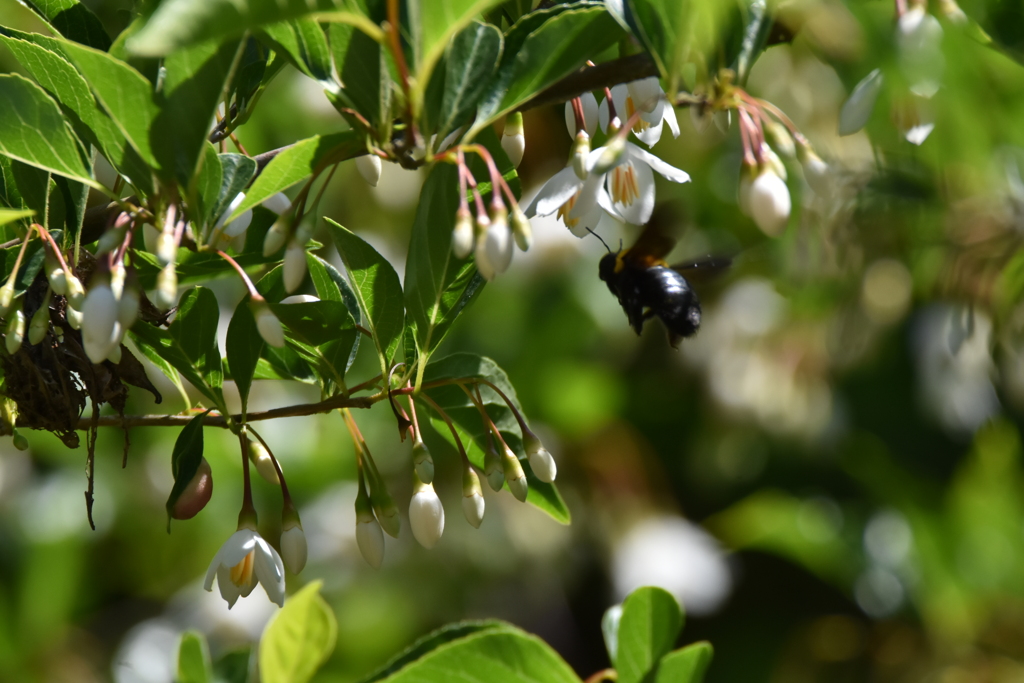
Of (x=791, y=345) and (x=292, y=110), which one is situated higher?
(x=292, y=110)

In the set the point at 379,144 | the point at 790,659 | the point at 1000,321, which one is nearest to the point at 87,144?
the point at 379,144

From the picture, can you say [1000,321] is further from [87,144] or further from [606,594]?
[606,594]

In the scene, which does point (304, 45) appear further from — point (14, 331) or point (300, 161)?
point (14, 331)

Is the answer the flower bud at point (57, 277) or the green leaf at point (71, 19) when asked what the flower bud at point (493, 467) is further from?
the green leaf at point (71, 19)

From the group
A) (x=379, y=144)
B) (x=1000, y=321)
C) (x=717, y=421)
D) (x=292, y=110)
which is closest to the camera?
(x=379, y=144)

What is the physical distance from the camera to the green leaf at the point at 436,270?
0.67 meters

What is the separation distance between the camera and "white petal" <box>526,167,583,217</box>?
770 millimetres

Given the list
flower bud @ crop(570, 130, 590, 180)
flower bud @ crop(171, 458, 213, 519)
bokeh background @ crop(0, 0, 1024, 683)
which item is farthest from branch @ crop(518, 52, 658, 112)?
bokeh background @ crop(0, 0, 1024, 683)

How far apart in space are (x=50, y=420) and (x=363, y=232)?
209 centimetres

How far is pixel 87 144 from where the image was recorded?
27.1 inches

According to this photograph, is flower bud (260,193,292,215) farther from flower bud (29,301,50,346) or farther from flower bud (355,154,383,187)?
flower bud (29,301,50,346)

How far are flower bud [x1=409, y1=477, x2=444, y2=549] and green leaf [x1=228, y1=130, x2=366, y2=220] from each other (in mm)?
270

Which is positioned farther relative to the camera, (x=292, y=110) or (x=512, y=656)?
(x=292, y=110)

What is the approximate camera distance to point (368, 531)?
2.64 ft
